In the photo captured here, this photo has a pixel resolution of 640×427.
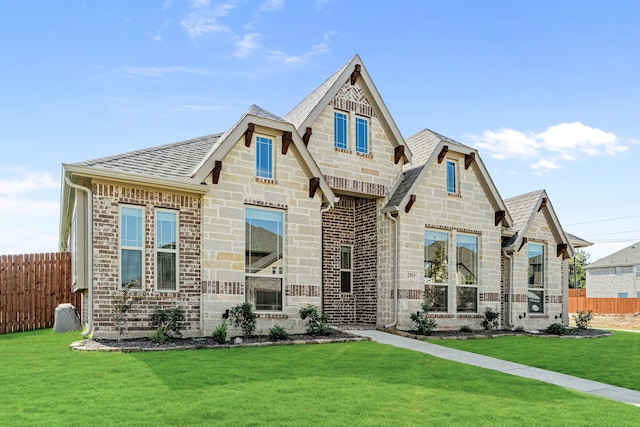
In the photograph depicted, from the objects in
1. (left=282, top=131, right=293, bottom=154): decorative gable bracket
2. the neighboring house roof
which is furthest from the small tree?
the neighboring house roof

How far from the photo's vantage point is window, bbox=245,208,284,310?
14.6m

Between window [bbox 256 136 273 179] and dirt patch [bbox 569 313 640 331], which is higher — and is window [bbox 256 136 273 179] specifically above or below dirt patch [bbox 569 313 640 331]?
above

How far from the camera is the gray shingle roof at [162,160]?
13117 mm

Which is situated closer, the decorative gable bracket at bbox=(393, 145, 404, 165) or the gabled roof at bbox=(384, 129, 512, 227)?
the gabled roof at bbox=(384, 129, 512, 227)

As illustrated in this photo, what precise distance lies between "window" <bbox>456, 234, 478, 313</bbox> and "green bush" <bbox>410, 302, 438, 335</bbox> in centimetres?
183

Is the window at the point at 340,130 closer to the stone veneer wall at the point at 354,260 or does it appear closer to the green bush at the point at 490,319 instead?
the stone veneer wall at the point at 354,260

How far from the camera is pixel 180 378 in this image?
27.5ft

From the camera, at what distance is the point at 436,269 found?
18.0 m

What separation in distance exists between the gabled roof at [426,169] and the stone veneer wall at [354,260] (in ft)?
4.20

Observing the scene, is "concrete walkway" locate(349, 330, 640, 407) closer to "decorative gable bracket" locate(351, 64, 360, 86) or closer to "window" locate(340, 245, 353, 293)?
"window" locate(340, 245, 353, 293)

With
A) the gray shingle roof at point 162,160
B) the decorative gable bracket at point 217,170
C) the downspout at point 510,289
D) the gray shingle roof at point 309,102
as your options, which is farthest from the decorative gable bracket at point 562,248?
the decorative gable bracket at point 217,170

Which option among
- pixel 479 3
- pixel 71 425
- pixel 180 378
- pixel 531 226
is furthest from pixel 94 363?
pixel 531 226

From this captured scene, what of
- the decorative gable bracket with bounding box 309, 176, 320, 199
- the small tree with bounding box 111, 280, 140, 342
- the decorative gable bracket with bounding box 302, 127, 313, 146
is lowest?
the small tree with bounding box 111, 280, 140, 342

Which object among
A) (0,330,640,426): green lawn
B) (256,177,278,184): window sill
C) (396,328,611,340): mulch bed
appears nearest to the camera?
(0,330,640,426): green lawn
